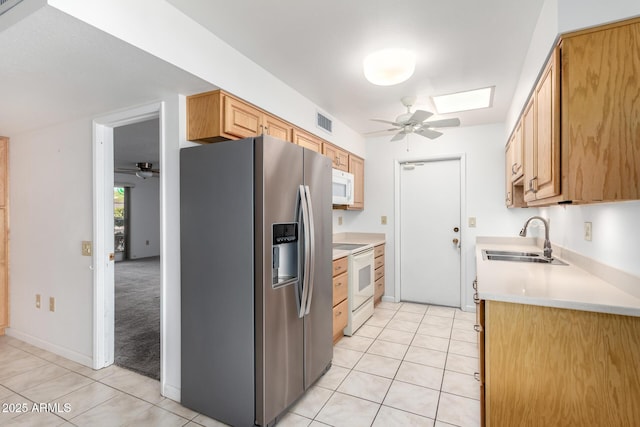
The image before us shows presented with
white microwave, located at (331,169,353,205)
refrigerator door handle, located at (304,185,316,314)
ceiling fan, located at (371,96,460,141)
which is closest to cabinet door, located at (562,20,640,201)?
ceiling fan, located at (371,96,460,141)

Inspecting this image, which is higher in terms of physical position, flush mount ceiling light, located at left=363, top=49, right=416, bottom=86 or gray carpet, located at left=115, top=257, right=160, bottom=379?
flush mount ceiling light, located at left=363, top=49, right=416, bottom=86

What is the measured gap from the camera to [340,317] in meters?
3.03

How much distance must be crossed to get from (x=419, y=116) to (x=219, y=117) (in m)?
1.58

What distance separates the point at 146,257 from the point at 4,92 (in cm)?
766

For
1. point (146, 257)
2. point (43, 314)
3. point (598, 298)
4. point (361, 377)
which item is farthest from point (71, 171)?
point (146, 257)

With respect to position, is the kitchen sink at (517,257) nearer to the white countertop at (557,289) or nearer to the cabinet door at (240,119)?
the white countertop at (557,289)

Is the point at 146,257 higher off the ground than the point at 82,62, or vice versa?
the point at 82,62

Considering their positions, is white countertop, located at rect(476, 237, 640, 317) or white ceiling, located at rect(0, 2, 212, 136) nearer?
white countertop, located at rect(476, 237, 640, 317)

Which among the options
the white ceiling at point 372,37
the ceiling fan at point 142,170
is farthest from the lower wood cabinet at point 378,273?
the ceiling fan at point 142,170

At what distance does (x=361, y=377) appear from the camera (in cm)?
243

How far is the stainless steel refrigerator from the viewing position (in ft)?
5.92

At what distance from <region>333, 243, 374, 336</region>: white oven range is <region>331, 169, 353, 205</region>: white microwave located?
1.89 ft

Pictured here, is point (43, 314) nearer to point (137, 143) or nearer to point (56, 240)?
point (56, 240)

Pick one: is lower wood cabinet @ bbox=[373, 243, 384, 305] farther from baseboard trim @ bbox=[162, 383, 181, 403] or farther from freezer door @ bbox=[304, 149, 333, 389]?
Result: baseboard trim @ bbox=[162, 383, 181, 403]
